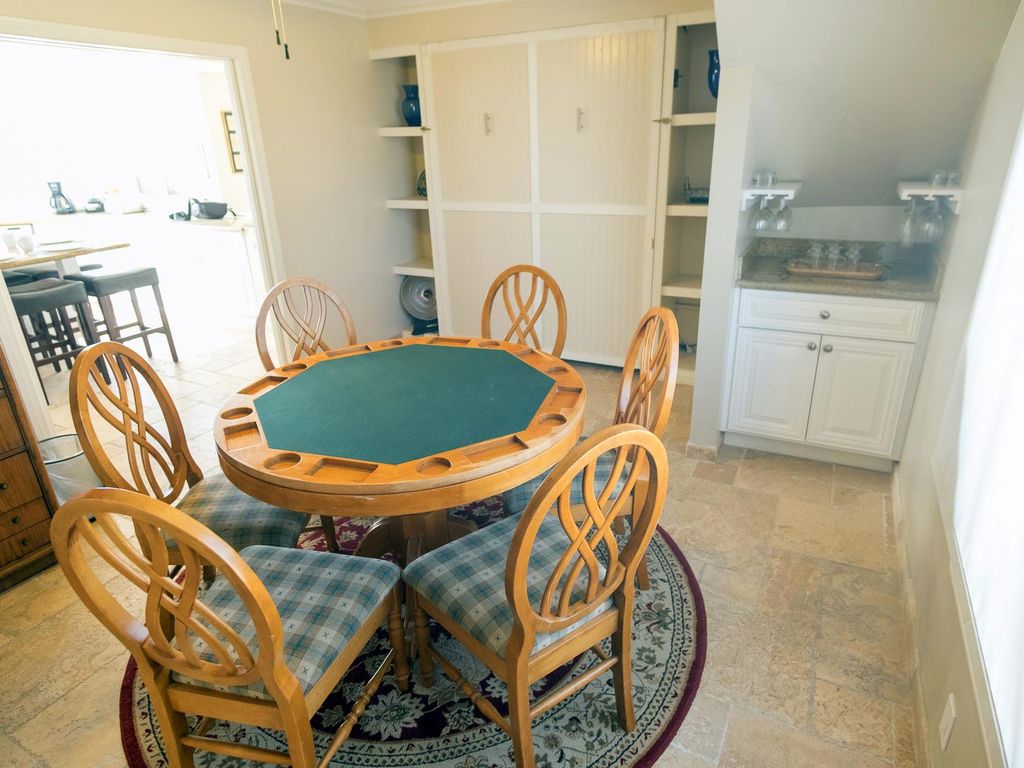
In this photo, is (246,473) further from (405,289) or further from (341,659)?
(405,289)

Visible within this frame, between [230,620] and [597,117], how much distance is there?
3.21 meters

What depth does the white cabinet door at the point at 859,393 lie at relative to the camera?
2.55 meters

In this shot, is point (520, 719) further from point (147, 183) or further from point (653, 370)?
point (147, 183)

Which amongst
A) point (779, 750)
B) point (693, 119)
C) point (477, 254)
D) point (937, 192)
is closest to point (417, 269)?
point (477, 254)

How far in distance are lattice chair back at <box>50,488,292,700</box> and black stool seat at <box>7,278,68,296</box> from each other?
11.0ft

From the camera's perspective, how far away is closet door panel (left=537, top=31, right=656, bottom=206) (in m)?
3.30

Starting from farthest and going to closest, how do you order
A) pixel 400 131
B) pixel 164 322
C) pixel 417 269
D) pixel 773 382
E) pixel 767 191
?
pixel 417 269 → pixel 164 322 → pixel 400 131 → pixel 773 382 → pixel 767 191

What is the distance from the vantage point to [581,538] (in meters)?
1.21

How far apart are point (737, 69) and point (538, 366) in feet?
4.76

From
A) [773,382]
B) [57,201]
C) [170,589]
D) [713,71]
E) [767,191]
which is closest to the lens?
[170,589]

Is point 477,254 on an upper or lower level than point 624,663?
upper

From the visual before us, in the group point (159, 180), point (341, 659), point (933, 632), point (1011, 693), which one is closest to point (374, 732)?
point (341, 659)

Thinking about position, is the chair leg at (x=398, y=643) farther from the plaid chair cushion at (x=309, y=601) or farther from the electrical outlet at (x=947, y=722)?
the electrical outlet at (x=947, y=722)

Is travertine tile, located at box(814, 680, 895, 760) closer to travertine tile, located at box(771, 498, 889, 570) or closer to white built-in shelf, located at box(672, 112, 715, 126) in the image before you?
travertine tile, located at box(771, 498, 889, 570)
